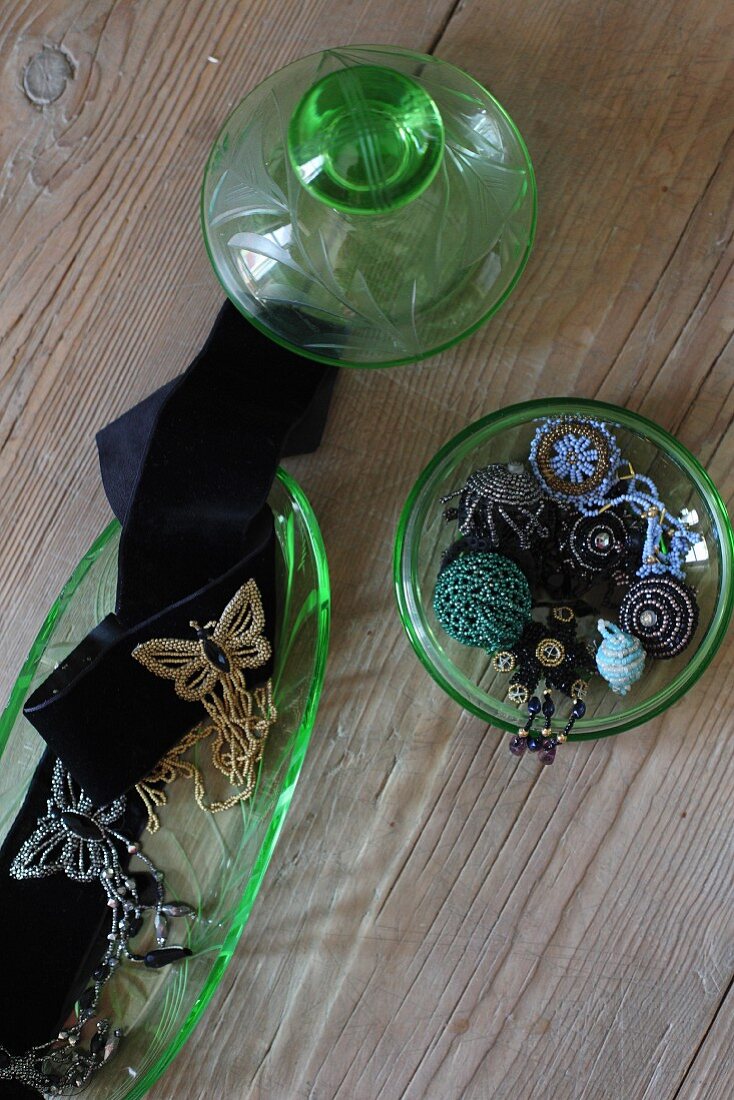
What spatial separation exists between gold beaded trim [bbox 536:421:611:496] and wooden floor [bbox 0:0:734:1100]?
54mm

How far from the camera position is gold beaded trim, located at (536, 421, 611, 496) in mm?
699

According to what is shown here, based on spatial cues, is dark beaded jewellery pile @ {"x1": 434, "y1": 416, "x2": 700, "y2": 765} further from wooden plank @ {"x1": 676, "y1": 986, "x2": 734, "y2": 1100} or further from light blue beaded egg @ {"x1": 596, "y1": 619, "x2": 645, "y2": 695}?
wooden plank @ {"x1": 676, "y1": 986, "x2": 734, "y2": 1100}

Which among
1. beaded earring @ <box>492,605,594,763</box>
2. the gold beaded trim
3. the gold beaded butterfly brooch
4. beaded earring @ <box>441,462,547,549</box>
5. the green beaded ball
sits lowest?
the gold beaded butterfly brooch

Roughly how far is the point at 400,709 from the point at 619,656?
19cm

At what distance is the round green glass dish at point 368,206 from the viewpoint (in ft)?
1.87

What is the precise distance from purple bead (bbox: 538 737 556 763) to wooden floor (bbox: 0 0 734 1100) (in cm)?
6

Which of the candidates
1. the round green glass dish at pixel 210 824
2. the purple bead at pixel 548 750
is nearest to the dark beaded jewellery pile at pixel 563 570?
the purple bead at pixel 548 750

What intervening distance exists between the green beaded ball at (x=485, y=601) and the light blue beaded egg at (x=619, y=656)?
6 centimetres

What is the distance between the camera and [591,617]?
0.72 metres

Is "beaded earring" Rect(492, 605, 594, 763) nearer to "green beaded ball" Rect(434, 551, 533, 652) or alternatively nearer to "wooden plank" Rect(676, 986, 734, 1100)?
"green beaded ball" Rect(434, 551, 533, 652)

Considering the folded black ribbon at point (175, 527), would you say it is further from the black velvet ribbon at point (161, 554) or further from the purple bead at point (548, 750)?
the purple bead at point (548, 750)

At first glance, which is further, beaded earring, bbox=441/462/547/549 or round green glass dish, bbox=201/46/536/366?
beaded earring, bbox=441/462/547/549

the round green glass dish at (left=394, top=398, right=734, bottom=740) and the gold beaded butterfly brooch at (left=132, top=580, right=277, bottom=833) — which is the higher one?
the round green glass dish at (left=394, top=398, right=734, bottom=740)

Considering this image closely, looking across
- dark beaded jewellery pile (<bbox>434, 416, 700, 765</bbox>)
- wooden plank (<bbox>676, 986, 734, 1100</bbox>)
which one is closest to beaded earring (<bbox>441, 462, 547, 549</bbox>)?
dark beaded jewellery pile (<bbox>434, 416, 700, 765</bbox>)
